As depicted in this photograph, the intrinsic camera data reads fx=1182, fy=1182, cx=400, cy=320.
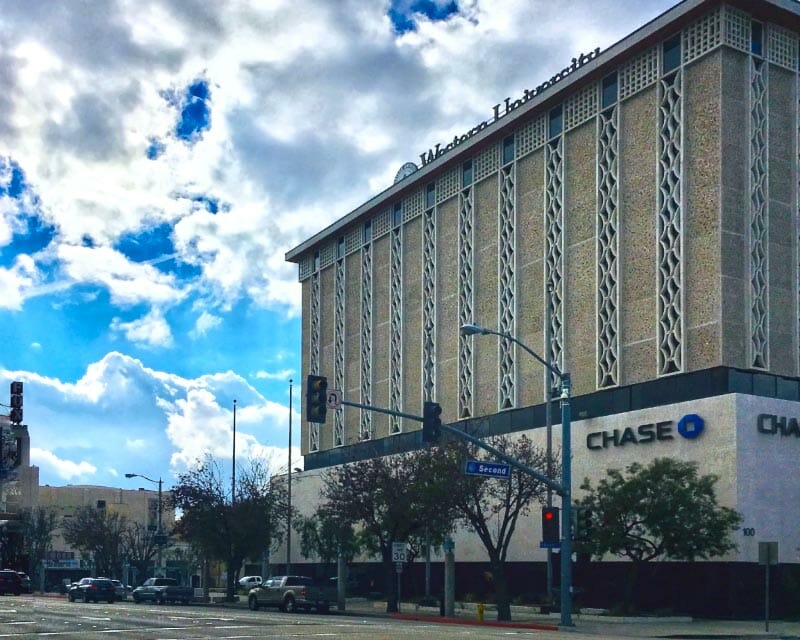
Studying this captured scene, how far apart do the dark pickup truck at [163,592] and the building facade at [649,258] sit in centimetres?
1624

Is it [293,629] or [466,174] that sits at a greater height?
[466,174]

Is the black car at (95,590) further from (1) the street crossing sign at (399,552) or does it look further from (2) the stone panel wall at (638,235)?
(2) the stone panel wall at (638,235)

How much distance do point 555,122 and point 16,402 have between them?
33.2 m

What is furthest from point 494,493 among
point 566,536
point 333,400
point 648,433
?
point 333,400

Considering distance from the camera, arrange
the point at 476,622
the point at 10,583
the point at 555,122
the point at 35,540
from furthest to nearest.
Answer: the point at 35,540 < the point at 10,583 < the point at 555,122 < the point at 476,622

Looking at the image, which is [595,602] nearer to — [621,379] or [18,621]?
[621,379]

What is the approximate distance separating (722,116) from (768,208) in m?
4.76


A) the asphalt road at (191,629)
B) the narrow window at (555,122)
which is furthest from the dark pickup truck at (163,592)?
the narrow window at (555,122)

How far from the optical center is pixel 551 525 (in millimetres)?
40594

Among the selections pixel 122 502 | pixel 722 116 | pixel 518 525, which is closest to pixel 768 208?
pixel 722 116

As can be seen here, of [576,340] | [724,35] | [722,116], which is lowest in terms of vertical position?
[576,340]

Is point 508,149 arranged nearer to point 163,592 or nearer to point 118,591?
point 163,592

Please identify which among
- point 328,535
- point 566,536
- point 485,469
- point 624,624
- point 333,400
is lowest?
point 624,624

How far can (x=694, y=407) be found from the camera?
52.1m
